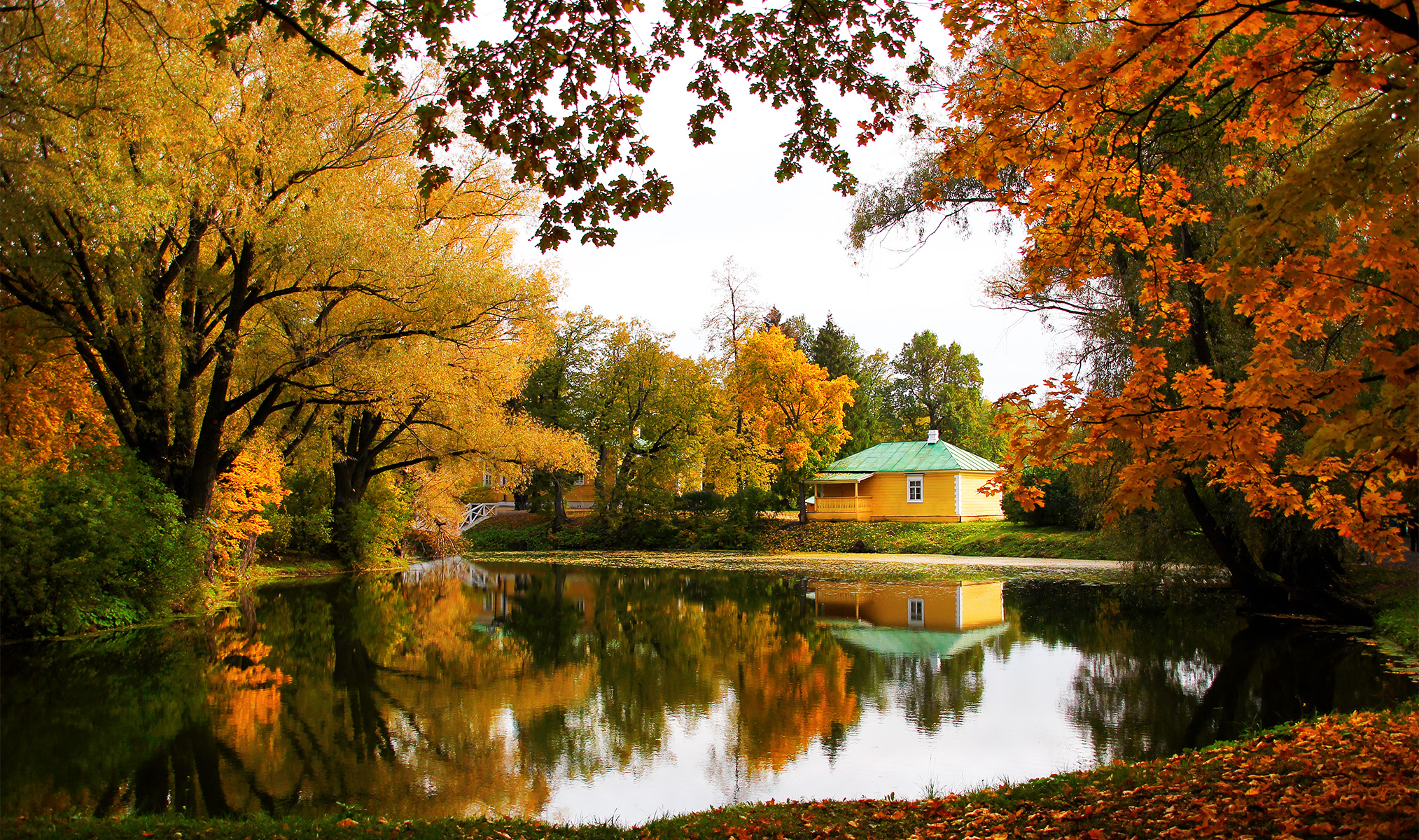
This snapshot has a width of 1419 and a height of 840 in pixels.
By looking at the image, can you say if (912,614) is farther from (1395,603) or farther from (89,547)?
(89,547)

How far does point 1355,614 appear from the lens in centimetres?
1427

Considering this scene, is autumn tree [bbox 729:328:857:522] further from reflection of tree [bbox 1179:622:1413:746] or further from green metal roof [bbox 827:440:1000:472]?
reflection of tree [bbox 1179:622:1413:746]

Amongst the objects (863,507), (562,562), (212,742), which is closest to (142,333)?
(212,742)

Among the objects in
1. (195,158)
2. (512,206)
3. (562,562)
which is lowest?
(562,562)

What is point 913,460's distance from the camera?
127ft

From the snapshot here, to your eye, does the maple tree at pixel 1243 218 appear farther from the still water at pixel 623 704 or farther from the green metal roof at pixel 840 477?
the green metal roof at pixel 840 477

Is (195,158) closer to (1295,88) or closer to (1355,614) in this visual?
(1295,88)

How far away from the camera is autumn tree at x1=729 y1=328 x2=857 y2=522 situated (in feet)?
124

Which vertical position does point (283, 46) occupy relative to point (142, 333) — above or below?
above

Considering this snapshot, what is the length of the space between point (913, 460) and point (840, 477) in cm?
336

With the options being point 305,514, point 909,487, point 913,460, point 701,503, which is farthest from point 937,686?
point 701,503

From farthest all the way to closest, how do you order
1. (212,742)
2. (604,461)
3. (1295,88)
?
(604,461)
(212,742)
(1295,88)

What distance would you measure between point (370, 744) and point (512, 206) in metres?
17.0

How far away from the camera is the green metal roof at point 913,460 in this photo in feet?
123
